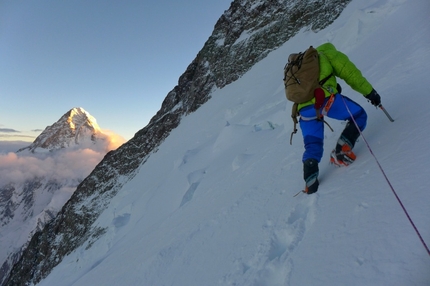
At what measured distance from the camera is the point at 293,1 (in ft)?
110

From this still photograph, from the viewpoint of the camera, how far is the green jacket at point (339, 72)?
3617 mm

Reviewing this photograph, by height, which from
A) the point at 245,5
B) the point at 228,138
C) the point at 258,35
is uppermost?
the point at 245,5

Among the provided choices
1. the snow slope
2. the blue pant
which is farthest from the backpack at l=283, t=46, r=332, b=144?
the snow slope

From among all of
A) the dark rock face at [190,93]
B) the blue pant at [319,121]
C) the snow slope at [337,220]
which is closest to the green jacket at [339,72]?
the blue pant at [319,121]

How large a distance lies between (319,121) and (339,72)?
0.75 meters

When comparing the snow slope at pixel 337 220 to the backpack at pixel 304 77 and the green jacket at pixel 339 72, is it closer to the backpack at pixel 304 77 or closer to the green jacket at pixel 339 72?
the green jacket at pixel 339 72

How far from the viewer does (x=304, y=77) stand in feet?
12.1

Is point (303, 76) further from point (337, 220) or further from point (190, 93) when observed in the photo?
point (190, 93)

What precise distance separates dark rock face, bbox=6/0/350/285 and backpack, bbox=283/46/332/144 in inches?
973

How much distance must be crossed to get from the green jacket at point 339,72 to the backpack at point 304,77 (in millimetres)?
77

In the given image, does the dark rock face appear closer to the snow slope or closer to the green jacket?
the snow slope

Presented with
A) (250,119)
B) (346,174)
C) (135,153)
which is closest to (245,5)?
(135,153)

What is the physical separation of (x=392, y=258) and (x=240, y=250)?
2.00 metres

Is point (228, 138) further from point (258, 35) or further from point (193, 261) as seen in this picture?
point (258, 35)
